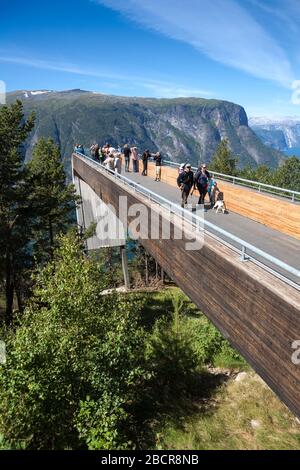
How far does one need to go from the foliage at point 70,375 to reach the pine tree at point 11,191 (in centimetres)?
1096

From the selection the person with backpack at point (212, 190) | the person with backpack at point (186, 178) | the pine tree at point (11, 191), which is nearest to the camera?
the person with backpack at point (186, 178)

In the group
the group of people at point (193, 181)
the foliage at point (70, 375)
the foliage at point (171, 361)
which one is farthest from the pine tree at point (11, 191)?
the group of people at point (193, 181)

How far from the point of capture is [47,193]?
1059 inches

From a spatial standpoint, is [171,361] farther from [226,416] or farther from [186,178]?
[186,178]

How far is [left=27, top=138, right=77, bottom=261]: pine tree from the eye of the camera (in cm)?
2509

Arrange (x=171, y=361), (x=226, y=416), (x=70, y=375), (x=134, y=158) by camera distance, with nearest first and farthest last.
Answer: (x=70, y=375), (x=226, y=416), (x=171, y=361), (x=134, y=158)

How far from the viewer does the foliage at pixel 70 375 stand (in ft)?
31.9

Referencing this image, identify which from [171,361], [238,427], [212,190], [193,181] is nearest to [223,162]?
[212,190]

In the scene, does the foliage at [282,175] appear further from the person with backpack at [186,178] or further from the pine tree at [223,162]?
the person with backpack at [186,178]

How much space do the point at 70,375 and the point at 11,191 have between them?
1470 centimetres

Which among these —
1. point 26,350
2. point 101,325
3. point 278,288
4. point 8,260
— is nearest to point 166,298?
point 8,260

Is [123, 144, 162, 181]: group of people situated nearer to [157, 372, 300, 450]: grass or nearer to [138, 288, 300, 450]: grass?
[138, 288, 300, 450]: grass

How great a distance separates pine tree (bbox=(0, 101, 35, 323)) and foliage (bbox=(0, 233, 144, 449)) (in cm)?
1096

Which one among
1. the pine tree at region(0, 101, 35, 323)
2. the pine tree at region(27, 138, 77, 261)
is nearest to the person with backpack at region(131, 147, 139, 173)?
the pine tree at region(27, 138, 77, 261)
